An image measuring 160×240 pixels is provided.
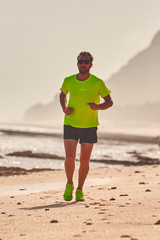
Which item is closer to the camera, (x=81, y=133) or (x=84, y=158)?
(x=81, y=133)

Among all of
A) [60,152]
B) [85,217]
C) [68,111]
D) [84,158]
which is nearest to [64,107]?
[68,111]

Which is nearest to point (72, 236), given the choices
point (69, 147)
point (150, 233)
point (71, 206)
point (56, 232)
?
point (56, 232)

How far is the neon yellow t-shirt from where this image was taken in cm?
789

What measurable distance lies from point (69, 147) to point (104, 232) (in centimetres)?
302

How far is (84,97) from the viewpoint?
311 inches

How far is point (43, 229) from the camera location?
551 centimetres

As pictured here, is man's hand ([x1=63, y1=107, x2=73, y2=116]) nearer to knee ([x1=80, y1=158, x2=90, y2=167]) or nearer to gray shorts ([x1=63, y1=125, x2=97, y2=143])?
gray shorts ([x1=63, y1=125, x2=97, y2=143])

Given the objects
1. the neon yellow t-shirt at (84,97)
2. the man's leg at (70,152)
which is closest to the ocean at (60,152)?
the man's leg at (70,152)

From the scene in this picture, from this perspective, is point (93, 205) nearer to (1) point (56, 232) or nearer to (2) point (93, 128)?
(2) point (93, 128)

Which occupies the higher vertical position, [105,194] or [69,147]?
[69,147]

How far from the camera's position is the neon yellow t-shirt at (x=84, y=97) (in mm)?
7887

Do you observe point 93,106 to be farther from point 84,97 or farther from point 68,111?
point 68,111

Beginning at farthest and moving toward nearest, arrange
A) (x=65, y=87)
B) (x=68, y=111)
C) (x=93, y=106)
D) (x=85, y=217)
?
(x=65, y=87)
(x=68, y=111)
(x=93, y=106)
(x=85, y=217)

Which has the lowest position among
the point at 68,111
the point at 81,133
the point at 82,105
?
the point at 81,133
